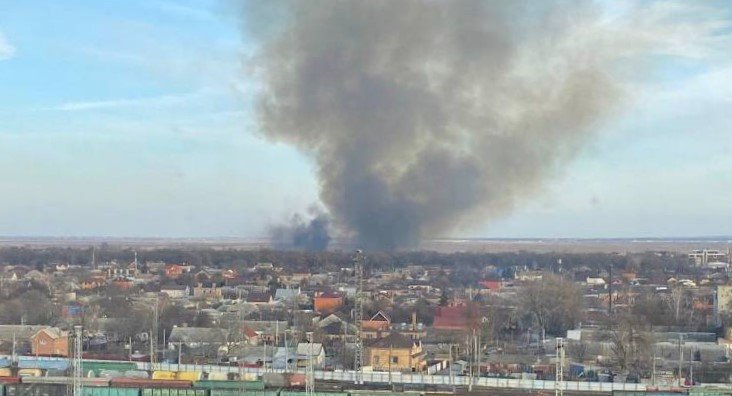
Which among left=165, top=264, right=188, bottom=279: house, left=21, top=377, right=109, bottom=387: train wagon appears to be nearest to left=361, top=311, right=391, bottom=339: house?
left=21, top=377, right=109, bottom=387: train wagon

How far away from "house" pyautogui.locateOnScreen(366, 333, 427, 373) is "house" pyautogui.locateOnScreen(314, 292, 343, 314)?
6.50m

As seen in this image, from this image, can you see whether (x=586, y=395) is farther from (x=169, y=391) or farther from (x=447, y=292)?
(x=447, y=292)

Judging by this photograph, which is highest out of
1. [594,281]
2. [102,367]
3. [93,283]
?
[93,283]

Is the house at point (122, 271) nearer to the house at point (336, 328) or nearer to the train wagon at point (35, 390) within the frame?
the house at point (336, 328)

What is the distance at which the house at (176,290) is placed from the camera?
29.9m

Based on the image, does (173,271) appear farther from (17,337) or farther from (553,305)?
(17,337)

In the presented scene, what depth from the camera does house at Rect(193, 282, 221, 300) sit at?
2977cm

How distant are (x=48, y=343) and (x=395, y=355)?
6.43 meters

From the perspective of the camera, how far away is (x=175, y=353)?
58.9 ft

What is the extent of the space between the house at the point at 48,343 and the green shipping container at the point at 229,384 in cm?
640

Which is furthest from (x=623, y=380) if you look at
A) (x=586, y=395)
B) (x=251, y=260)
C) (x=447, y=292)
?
(x=251, y=260)

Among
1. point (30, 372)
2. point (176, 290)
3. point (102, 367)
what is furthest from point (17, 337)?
point (176, 290)

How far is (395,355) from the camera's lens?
16.9 metres

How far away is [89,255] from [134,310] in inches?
1296
